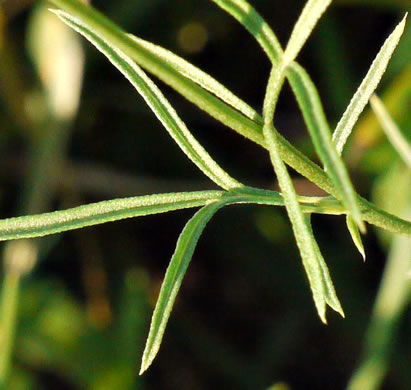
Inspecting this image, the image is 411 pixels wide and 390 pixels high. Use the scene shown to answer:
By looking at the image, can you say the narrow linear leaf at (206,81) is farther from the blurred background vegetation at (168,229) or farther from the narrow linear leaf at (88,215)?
the blurred background vegetation at (168,229)

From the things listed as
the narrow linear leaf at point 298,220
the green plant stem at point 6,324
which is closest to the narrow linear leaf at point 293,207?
the narrow linear leaf at point 298,220

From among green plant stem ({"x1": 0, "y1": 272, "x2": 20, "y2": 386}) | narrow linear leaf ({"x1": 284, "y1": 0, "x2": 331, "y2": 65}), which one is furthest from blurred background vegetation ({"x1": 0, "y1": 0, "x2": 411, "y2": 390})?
narrow linear leaf ({"x1": 284, "y1": 0, "x2": 331, "y2": 65})

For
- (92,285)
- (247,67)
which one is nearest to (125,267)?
(92,285)

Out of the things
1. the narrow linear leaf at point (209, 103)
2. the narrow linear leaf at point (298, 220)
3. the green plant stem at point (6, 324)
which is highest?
the green plant stem at point (6, 324)

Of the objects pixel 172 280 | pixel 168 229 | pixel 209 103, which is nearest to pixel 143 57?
pixel 209 103

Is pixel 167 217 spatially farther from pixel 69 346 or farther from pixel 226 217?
pixel 69 346
